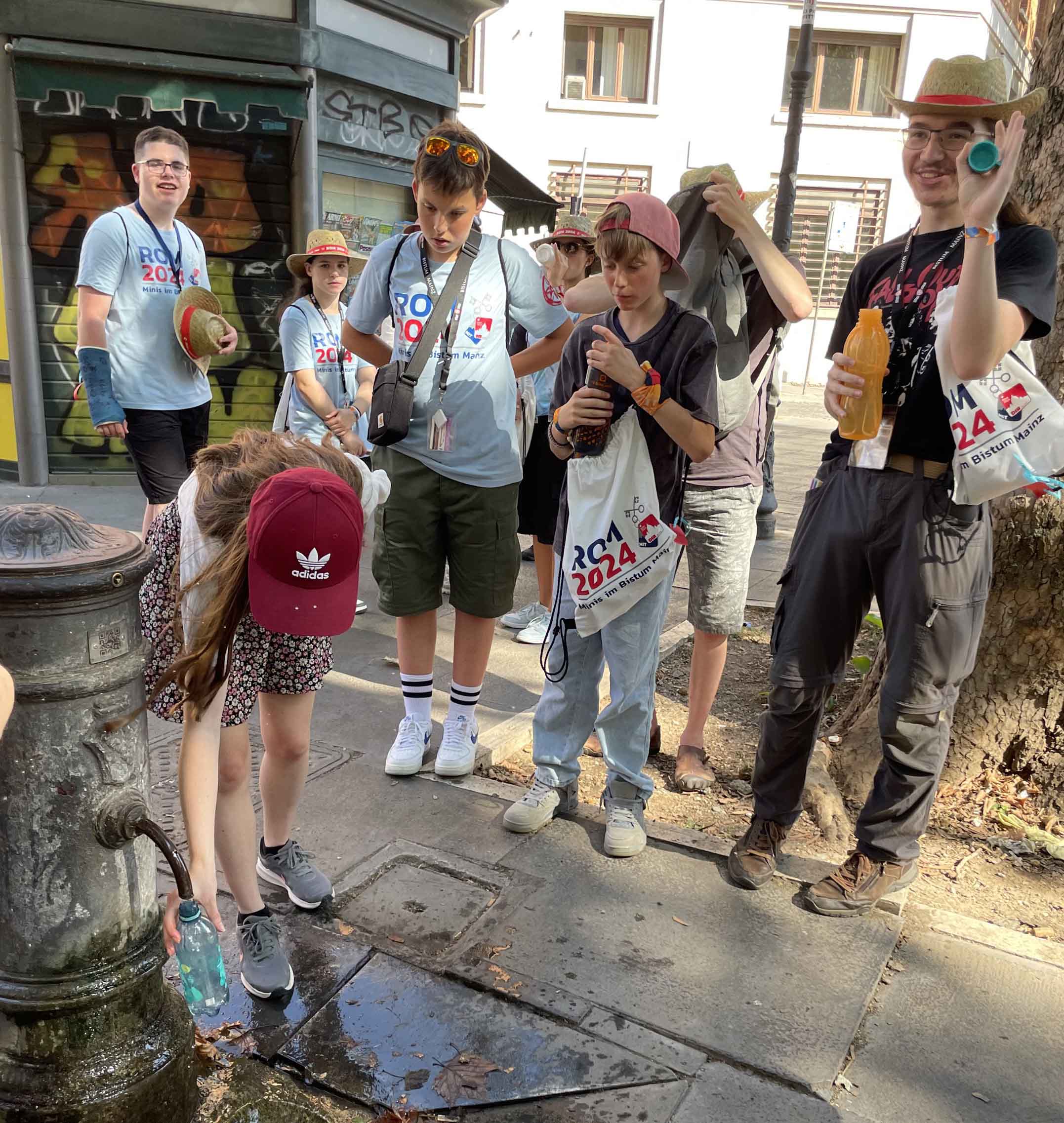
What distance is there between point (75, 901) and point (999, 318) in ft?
7.47

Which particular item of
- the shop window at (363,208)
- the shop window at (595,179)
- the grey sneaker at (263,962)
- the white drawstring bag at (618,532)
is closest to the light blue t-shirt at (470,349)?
the white drawstring bag at (618,532)

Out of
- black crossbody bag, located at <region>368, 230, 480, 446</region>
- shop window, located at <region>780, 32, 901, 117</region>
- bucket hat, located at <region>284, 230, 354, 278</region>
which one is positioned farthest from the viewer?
shop window, located at <region>780, 32, 901, 117</region>

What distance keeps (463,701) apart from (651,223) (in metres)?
1.79

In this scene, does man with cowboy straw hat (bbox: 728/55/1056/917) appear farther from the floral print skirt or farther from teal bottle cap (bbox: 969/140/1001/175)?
the floral print skirt

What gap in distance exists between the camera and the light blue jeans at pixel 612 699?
10.1 ft

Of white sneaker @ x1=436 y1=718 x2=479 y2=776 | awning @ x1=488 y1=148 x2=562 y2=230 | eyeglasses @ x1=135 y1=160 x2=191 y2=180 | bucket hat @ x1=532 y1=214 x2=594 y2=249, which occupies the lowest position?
white sneaker @ x1=436 y1=718 x2=479 y2=776

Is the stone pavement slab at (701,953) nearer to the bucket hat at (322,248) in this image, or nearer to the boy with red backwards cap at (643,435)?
the boy with red backwards cap at (643,435)

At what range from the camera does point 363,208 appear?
9.03m

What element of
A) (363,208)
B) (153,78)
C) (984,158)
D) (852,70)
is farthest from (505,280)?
(852,70)

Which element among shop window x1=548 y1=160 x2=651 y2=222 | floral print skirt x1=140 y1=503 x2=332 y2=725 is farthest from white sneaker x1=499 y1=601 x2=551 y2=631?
shop window x1=548 y1=160 x2=651 y2=222

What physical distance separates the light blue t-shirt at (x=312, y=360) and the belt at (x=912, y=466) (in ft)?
9.76

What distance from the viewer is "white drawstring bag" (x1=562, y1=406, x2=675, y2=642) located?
9.73 ft

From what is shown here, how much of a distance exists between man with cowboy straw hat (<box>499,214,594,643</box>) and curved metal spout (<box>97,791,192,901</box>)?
3.17 meters

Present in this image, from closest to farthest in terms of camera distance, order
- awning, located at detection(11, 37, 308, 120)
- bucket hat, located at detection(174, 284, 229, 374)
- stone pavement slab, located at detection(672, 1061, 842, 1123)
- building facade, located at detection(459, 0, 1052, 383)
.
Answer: stone pavement slab, located at detection(672, 1061, 842, 1123)
bucket hat, located at detection(174, 284, 229, 374)
awning, located at detection(11, 37, 308, 120)
building facade, located at detection(459, 0, 1052, 383)
